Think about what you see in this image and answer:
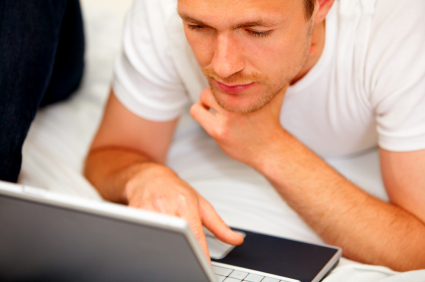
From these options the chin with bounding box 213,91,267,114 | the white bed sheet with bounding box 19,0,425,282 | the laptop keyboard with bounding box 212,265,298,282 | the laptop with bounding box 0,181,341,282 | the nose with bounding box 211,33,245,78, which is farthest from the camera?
the white bed sheet with bounding box 19,0,425,282

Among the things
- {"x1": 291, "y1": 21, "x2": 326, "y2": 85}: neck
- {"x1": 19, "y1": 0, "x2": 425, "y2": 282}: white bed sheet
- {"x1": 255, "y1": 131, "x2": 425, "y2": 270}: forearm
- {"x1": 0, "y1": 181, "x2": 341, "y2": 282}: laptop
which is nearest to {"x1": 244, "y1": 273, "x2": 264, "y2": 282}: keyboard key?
{"x1": 0, "y1": 181, "x2": 341, "y2": 282}: laptop

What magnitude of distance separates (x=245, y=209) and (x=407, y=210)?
0.36 m

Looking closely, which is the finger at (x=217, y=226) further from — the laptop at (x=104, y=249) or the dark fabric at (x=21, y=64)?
the dark fabric at (x=21, y=64)

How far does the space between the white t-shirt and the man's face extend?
0.13 meters

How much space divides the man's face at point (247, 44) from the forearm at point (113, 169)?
247 mm

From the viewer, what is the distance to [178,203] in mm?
787

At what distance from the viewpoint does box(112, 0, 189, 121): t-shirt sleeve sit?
110 centimetres

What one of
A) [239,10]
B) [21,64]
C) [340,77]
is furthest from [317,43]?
[21,64]

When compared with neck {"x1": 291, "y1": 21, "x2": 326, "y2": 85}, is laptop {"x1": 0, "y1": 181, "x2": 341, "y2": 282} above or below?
below

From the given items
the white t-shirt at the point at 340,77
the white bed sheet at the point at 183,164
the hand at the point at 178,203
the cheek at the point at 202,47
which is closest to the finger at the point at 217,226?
the hand at the point at 178,203

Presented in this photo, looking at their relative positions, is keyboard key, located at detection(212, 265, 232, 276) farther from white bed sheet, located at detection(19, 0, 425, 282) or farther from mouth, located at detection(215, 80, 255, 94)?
mouth, located at detection(215, 80, 255, 94)

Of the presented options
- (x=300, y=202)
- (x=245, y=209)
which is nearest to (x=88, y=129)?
(x=245, y=209)

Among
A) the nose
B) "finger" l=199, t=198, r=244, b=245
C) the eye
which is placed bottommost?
"finger" l=199, t=198, r=244, b=245

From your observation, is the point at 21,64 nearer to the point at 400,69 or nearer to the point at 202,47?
the point at 202,47
